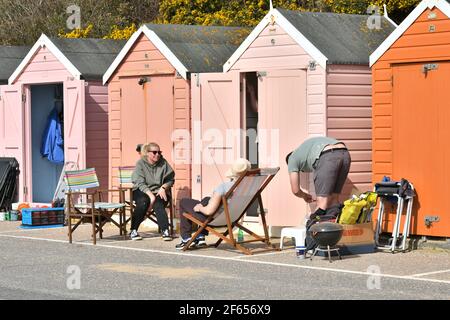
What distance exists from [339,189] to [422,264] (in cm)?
164

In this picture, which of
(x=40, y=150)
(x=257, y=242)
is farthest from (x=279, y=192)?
(x=40, y=150)

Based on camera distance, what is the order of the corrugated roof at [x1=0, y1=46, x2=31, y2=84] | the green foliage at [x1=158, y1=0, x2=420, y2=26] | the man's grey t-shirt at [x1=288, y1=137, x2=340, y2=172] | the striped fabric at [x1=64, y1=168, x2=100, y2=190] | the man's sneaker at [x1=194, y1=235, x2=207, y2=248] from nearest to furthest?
1. the man's grey t-shirt at [x1=288, y1=137, x2=340, y2=172]
2. the man's sneaker at [x1=194, y1=235, x2=207, y2=248]
3. the striped fabric at [x1=64, y1=168, x2=100, y2=190]
4. the corrugated roof at [x1=0, y1=46, x2=31, y2=84]
5. the green foliage at [x1=158, y1=0, x2=420, y2=26]

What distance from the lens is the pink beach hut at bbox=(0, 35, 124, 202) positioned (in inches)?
697

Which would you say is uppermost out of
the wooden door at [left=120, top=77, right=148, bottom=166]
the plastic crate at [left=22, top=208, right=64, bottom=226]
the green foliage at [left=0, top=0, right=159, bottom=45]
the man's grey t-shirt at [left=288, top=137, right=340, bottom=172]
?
the green foliage at [left=0, top=0, right=159, bottom=45]

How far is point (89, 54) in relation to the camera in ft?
60.4

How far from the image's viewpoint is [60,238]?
14875 millimetres

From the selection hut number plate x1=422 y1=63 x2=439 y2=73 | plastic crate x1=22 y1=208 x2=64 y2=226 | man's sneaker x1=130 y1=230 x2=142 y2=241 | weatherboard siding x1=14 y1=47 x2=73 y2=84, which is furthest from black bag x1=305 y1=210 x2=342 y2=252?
weatherboard siding x1=14 y1=47 x2=73 y2=84

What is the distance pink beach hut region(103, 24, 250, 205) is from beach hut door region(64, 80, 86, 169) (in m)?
0.52

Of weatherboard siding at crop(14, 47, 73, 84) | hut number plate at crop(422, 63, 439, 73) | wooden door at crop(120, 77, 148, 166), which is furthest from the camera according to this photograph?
weatherboard siding at crop(14, 47, 73, 84)

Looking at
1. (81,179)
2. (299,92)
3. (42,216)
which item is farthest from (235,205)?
(42,216)

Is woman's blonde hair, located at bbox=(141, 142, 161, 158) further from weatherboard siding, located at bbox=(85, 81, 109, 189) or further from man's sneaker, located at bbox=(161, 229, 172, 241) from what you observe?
weatherboard siding, located at bbox=(85, 81, 109, 189)

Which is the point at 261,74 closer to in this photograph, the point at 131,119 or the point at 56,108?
the point at 131,119
